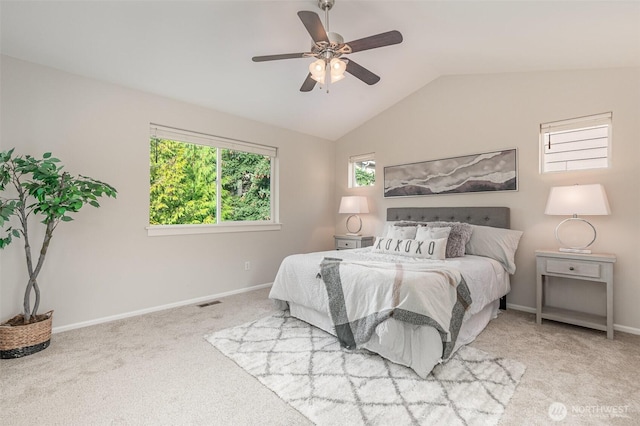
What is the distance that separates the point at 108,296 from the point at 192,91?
2367mm

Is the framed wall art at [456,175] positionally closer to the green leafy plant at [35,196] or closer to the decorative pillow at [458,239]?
the decorative pillow at [458,239]

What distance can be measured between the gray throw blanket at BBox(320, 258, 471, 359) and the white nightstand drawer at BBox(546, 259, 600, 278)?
3.73ft

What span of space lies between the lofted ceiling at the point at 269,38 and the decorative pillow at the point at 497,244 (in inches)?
70.1

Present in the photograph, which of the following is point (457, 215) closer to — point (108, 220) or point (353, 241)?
point (353, 241)

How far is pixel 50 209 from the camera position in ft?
7.56

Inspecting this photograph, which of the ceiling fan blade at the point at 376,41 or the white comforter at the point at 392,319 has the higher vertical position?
the ceiling fan blade at the point at 376,41

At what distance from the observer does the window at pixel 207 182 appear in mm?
3463

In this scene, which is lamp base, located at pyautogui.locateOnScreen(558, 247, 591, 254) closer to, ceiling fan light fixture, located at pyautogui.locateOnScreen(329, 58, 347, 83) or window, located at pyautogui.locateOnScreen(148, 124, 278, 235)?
ceiling fan light fixture, located at pyautogui.locateOnScreen(329, 58, 347, 83)

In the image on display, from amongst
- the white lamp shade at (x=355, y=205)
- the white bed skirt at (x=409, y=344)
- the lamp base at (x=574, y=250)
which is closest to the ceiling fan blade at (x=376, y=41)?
the white bed skirt at (x=409, y=344)

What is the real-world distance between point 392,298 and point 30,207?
2911 millimetres

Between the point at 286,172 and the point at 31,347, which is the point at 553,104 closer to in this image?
the point at 286,172

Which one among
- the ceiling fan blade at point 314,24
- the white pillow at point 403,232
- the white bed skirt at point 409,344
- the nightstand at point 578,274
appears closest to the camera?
the ceiling fan blade at point 314,24

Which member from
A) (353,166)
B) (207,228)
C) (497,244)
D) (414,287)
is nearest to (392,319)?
(414,287)

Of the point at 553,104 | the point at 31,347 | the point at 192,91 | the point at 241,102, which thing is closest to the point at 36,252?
the point at 31,347
